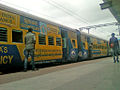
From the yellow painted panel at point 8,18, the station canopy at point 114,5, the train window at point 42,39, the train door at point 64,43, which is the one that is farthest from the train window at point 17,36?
the station canopy at point 114,5

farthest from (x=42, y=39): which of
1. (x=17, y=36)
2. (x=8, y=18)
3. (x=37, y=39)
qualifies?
(x=8, y=18)

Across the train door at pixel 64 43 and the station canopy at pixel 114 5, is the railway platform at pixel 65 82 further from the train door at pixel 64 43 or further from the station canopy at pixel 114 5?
the station canopy at pixel 114 5

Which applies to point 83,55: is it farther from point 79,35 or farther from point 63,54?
point 63,54

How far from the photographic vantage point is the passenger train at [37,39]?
543cm

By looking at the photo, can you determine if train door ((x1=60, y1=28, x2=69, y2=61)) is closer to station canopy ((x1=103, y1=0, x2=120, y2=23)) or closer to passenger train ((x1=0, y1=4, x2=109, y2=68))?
passenger train ((x1=0, y1=4, x2=109, y2=68))

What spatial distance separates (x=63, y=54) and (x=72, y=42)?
1793 millimetres

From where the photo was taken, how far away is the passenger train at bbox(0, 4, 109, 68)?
543cm

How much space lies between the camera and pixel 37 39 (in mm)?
7047

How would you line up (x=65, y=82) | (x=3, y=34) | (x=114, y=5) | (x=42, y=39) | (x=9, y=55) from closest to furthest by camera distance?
(x=65, y=82), (x=3, y=34), (x=9, y=55), (x=42, y=39), (x=114, y=5)

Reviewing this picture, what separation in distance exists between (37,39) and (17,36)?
128 centimetres

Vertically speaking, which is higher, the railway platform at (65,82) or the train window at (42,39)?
the train window at (42,39)

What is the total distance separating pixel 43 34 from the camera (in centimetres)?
754

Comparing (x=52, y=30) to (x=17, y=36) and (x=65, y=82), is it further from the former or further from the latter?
(x=65, y=82)

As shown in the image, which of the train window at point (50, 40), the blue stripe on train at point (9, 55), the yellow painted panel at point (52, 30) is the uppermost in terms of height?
the yellow painted panel at point (52, 30)
